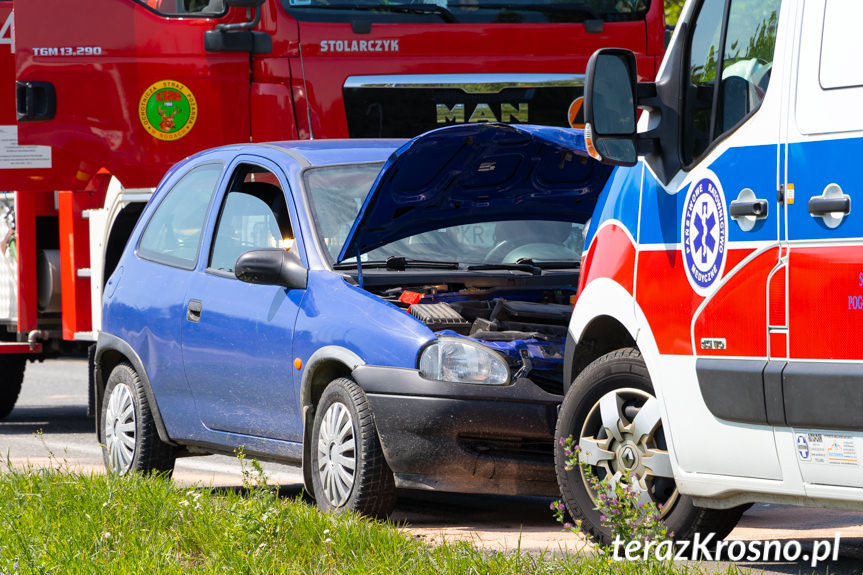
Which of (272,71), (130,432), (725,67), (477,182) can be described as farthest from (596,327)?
(272,71)

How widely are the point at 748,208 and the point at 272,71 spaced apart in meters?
5.62

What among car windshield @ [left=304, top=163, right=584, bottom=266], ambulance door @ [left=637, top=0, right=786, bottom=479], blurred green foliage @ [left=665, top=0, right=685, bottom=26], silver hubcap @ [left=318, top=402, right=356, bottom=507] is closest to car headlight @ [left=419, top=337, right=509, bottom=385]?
silver hubcap @ [left=318, top=402, right=356, bottom=507]

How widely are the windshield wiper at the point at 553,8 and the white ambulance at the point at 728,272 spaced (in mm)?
4651

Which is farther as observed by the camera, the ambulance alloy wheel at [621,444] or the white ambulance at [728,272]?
the ambulance alloy wheel at [621,444]

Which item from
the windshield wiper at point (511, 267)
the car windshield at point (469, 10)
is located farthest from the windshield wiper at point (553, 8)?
the windshield wiper at point (511, 267)

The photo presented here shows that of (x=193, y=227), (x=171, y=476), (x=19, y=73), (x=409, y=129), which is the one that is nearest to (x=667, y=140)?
(x=193, y=227)

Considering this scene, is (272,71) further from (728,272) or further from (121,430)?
(728,272)

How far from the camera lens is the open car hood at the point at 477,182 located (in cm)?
732

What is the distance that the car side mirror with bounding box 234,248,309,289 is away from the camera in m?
7.21

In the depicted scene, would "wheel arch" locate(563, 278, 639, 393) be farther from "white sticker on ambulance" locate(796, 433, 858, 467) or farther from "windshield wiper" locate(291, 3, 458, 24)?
"windshield wiper" locate(291, 3, 458, 24)

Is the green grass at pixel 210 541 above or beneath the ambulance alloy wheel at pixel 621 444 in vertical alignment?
beneath

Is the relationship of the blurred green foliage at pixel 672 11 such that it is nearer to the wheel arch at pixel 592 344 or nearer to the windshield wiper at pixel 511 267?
the windshield wiper at pixel 511 267

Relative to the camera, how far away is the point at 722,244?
5.27 m

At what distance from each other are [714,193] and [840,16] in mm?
718
